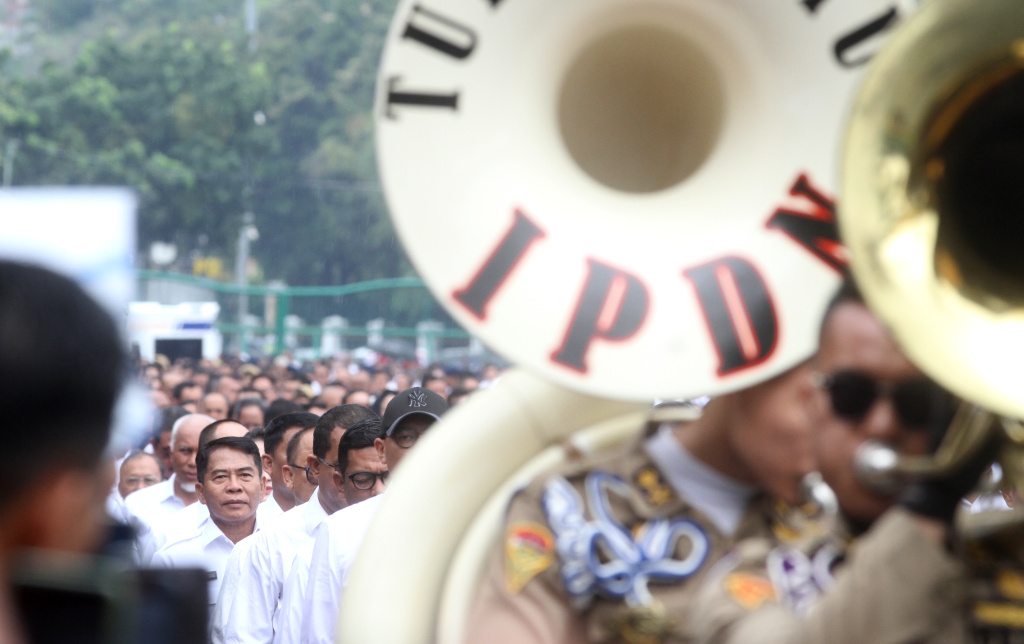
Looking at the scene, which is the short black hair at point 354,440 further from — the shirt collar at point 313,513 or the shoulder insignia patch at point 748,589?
the shoulder insignia patch at point 748,589

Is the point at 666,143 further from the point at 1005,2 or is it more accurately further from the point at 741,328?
the point at 1005,2

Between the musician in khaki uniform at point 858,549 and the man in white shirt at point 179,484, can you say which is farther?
the man in white shirt at point 179,484

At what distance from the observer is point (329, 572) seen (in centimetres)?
412

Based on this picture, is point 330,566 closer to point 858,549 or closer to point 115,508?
point 115,508

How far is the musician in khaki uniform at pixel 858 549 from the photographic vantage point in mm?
1667

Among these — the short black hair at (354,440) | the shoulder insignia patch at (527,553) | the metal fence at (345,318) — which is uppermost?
the shoulder insignia patch at (527,553)

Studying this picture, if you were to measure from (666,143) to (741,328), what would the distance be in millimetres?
459

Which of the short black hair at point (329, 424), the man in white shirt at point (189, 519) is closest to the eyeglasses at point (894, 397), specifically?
the short black hair at point (329, 424)

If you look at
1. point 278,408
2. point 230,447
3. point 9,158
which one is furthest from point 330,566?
point 9,158

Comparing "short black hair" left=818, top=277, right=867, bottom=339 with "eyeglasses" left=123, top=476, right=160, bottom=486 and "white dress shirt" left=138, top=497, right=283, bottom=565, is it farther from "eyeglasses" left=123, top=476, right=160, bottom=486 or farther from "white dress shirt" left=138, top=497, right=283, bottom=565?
"eyeglasses" left=123, top=476, right=160, bottom=486

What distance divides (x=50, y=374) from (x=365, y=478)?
3.49 meters

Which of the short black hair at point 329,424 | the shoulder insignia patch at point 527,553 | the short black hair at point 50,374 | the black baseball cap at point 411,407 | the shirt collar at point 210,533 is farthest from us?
the short black hair at point 329,424

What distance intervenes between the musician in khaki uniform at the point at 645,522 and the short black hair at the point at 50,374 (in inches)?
40.2

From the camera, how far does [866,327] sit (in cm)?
193
